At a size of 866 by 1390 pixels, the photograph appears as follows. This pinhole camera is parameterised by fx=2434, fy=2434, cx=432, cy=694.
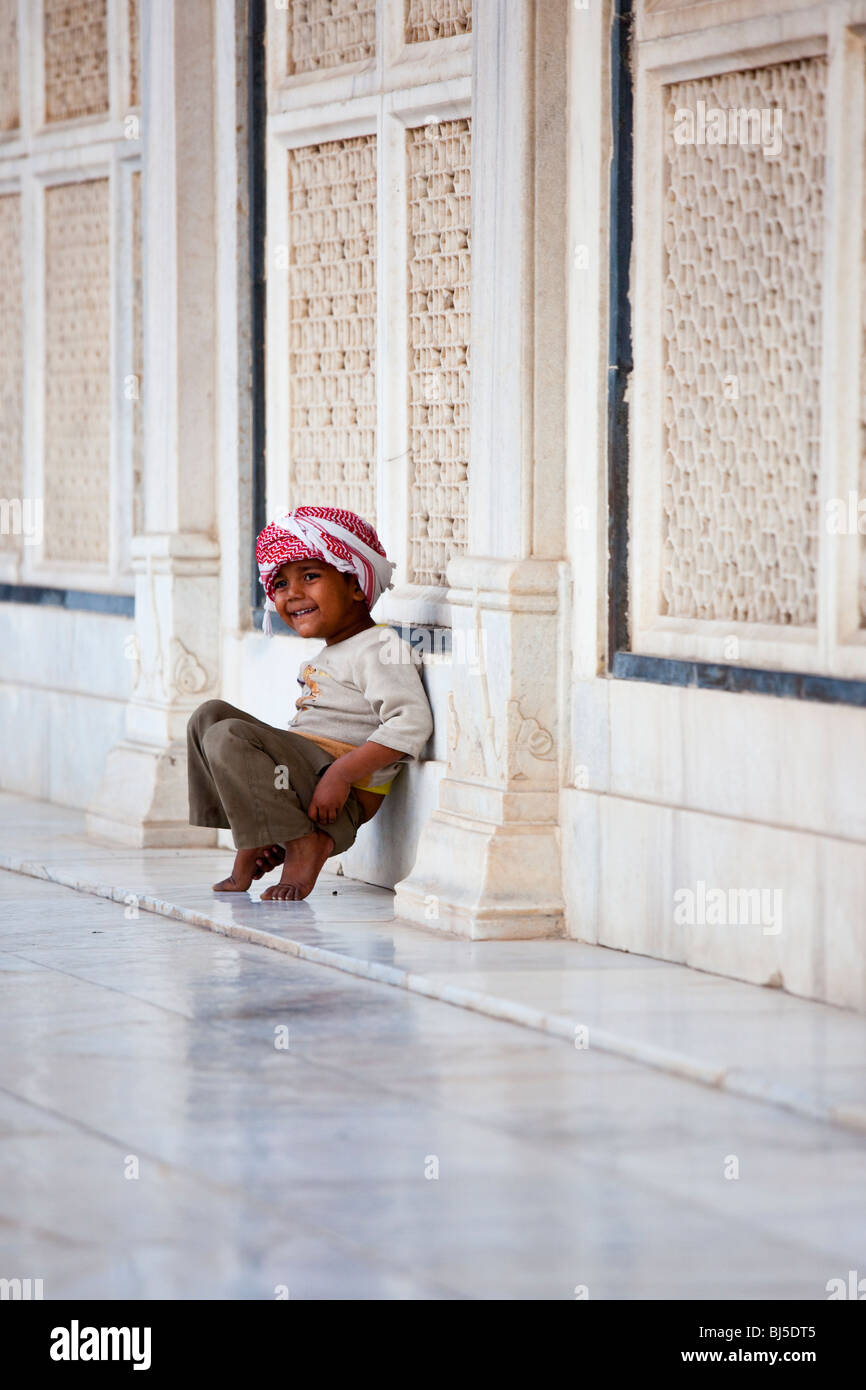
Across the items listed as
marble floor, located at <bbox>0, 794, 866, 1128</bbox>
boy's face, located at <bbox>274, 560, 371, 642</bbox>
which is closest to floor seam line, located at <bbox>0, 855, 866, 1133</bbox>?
marble floor, located at <bbox>0, 794, 866, 1128</bbox>

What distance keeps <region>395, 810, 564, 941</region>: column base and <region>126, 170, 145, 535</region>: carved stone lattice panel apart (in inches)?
127

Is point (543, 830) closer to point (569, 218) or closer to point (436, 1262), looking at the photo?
point (569, 218)

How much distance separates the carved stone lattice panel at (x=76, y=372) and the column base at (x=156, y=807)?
1567mm

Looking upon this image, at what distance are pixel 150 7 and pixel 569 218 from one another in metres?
2.70

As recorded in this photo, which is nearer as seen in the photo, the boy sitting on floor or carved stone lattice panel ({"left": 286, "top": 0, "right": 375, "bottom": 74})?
the boy sitting on floor

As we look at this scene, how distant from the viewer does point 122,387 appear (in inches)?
396

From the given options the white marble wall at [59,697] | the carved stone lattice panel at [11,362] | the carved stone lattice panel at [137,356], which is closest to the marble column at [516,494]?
the carved stone lattice panel at [137,356]

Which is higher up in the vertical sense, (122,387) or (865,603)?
(122,387)

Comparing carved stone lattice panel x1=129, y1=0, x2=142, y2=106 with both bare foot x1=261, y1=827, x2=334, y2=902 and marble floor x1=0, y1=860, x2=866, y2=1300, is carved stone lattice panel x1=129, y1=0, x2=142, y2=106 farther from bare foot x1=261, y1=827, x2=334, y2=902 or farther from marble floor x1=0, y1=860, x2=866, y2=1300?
marble floor x1=0, y1=860, x2=866, y2=1300

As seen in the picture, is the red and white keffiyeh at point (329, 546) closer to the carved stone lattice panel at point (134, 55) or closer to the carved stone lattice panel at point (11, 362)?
the carved stone lattice panel at point (134, 55)

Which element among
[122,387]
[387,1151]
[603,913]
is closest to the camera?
[387,1151]

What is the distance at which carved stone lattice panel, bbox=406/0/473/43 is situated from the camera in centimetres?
781

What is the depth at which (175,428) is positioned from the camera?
9.12 metres
